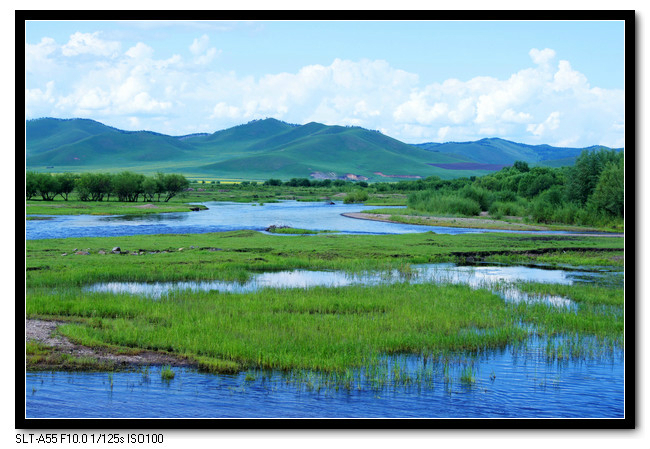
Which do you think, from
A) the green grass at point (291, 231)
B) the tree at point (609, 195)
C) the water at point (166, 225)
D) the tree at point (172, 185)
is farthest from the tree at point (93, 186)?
the tree at point (609, 195)

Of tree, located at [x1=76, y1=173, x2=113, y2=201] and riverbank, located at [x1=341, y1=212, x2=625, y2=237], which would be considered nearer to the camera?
riverbank, located at [x1=341, y1=212, x2=625, y2=237]

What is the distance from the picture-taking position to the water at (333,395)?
7191mm

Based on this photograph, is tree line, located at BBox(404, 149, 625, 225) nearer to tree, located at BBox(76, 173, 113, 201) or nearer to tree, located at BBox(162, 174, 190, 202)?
tree, located at BBox(162, 174, 190, 202)

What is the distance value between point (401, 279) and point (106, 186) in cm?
2998

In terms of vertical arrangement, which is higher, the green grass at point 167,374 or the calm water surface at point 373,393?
the green grass at point 167,374

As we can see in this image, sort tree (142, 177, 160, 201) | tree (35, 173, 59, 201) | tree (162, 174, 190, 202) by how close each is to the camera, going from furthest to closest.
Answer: tree (162, 174, 190, 202), tree (142, 177, 160, 201), tree (35, 173, 59, 201)

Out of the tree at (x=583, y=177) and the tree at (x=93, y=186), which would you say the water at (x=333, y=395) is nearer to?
the tree at (x=583, y=177)

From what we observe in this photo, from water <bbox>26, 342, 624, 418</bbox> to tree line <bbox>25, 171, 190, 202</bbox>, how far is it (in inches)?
621

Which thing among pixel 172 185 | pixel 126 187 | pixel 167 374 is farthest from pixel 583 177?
pixel 172 185

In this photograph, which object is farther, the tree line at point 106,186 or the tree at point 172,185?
the tree at point 172,185

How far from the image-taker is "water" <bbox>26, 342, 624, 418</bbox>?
7.19m

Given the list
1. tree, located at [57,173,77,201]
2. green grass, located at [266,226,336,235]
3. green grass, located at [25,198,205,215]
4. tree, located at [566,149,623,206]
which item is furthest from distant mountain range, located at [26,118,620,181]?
green grass, located at [266,226,336,235]

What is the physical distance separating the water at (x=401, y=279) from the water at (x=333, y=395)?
17.2 ft
